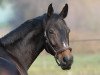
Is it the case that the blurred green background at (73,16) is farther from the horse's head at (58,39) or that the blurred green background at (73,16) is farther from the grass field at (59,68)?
the horse's head at (58,39)

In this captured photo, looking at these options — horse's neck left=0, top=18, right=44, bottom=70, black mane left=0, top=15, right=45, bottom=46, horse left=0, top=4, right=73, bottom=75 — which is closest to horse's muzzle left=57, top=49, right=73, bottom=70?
horse left=0, top=4, right=73, bottom=75

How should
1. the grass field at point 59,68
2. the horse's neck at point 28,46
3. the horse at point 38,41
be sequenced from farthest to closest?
the grass field at point 59,68 < the horse's neck at point 28,46 < the horse at point 38,41

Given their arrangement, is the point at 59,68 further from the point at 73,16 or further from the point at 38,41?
the point at 73,16

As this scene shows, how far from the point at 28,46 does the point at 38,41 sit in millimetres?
153

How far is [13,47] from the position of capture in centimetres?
652

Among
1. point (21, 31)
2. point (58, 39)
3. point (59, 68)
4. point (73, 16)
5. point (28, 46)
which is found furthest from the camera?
point (73, 16)

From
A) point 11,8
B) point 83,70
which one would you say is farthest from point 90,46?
point 11,8

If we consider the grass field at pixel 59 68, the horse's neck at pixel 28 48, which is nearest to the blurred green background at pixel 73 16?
the grass field at pixel 59 68

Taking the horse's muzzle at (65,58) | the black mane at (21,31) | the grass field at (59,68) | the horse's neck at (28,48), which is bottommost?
the grass field at (59,68)

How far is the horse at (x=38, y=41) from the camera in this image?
6.38 m

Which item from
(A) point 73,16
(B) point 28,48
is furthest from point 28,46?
(A) point 73,16

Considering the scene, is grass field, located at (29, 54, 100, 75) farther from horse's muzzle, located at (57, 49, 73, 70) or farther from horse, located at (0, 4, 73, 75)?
horse's muzzle, located at (57, 49, 73, 70)

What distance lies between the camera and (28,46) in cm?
668

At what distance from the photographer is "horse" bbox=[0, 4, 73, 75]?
6.38 meters
